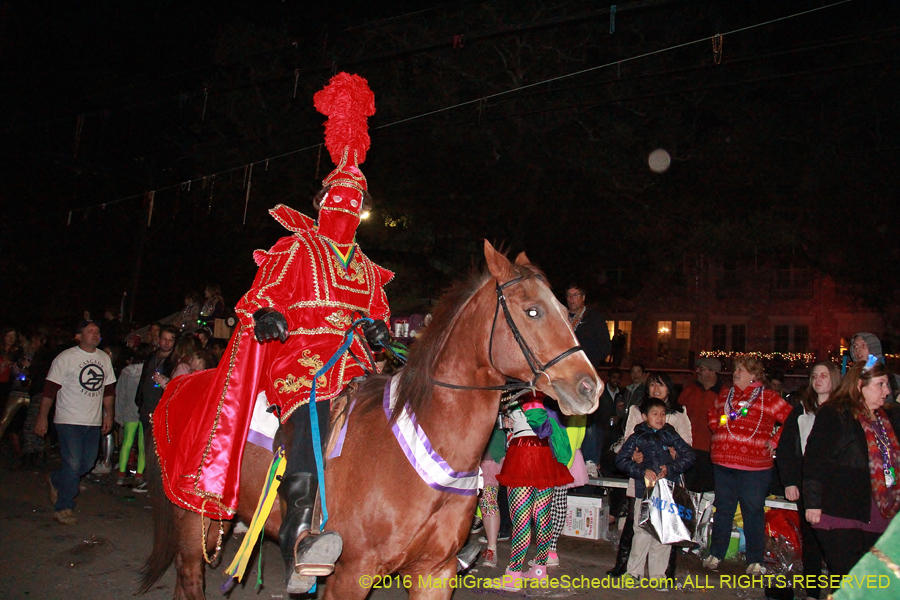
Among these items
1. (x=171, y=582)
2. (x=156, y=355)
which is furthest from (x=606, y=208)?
(x=171, y=582)

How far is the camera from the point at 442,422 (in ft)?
12.1

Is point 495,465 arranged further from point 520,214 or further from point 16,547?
point 520,214

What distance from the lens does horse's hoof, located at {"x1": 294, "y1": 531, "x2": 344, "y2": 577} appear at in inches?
133

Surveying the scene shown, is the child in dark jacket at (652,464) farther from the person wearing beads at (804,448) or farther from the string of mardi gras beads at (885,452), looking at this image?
the string of mardi gras beads at (885,452)

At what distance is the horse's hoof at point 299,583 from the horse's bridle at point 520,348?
1.29 m

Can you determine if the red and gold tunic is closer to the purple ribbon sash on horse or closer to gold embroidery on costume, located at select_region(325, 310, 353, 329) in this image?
gold embroidery on costume, located at select_region(325, 310, 353, 329)

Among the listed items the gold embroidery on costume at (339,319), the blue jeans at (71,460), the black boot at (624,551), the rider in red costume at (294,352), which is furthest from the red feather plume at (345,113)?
the blue jeans at (71,460)

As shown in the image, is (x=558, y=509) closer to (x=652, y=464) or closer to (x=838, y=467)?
(x=652, y=464)

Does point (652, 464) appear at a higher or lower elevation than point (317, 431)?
lower

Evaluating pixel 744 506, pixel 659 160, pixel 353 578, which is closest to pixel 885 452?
pixel 744 506

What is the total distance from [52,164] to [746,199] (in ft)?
66.8

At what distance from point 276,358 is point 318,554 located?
1368 mm

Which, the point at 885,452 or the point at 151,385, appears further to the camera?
the point at 151,385

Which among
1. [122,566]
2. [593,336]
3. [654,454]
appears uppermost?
[593,336]
